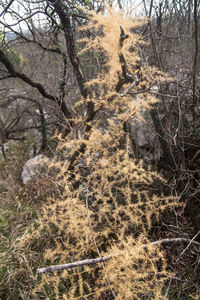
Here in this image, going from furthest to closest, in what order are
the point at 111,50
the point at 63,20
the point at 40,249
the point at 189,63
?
the point at 189,63, the point at 40,249, the point at 63,20, the point at 111,50

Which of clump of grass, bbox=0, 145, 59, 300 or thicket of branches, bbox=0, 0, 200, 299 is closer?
thicket of branches, bbox=0, 0, 200, 299

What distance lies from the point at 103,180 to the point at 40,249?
1116 millimetres

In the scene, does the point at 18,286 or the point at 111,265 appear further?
the point at 18,286

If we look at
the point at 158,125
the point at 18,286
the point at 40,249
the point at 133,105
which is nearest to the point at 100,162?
the point at 133,105

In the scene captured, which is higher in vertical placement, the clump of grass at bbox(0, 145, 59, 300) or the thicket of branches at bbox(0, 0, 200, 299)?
the thicket of branches at bbox(0, 0, 200, 299)

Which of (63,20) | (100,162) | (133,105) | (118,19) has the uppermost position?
(63,20)

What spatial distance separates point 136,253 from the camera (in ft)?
3.29

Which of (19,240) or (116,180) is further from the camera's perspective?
(19,240)

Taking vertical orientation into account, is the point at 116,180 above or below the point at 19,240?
above

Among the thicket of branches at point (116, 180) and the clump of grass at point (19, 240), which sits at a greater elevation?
the thicket of branches at point (116, 180)

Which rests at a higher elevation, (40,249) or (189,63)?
(189,63)

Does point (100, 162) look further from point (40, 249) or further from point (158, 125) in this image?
point (40, 249)

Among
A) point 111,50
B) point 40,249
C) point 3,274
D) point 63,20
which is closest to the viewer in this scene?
point 111,50

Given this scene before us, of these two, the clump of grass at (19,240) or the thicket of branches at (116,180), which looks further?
the clump of grass at (19,240)
